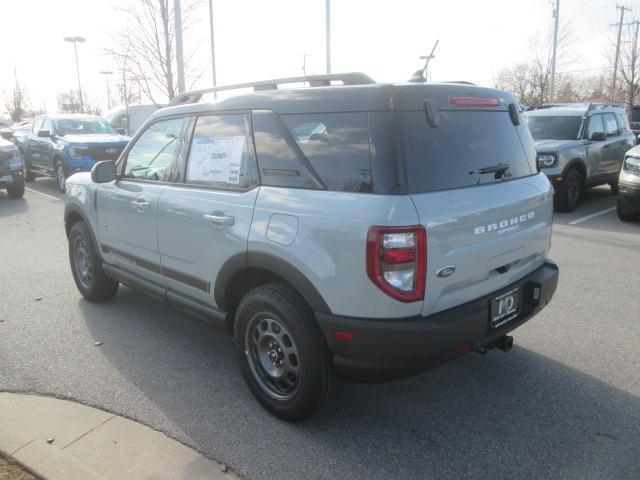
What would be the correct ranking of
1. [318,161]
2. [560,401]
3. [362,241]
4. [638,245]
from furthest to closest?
1. [638,245]
2. [560,401]
3. [318,161]
4. [362,241]

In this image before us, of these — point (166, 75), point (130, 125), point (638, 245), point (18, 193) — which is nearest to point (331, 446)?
point (638, 245)

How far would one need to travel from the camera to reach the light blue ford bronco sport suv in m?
2.49

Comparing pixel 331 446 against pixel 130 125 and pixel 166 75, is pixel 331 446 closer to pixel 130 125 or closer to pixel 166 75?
pixel 166 75

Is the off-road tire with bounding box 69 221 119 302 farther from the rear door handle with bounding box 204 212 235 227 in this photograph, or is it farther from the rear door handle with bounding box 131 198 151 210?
the rear door handle with bounding box 204 212 235 227

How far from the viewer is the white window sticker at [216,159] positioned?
3.24 meters

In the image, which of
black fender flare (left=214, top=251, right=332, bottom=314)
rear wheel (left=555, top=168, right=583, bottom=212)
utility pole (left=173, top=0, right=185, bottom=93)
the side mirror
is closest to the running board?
black fender flare (left=214, top=251, right=332, bottom=314)

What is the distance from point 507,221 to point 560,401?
1.20 metres

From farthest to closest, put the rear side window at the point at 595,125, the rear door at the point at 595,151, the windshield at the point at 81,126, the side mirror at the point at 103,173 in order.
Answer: the windshield at the point at 81,126, the rear side window at the point at 595,125, the rear door at the point at 595,151, the side mirror at the point at 103,173

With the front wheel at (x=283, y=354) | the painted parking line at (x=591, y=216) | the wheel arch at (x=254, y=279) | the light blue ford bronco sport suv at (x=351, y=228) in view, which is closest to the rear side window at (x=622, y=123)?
the painted parking line at (x=591, y=216)

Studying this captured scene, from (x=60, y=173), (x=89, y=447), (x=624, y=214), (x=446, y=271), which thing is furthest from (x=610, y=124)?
(x=60, y=173)

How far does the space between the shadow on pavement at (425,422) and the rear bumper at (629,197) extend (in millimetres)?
5664

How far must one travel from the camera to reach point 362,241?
96.1 inches

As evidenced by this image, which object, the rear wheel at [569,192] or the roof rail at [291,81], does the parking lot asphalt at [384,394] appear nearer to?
the roof rail at [291,81]

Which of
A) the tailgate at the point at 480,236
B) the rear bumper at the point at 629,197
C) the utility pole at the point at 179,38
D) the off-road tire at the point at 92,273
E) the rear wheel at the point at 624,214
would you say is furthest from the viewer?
the utility pole at the point at 179,38
